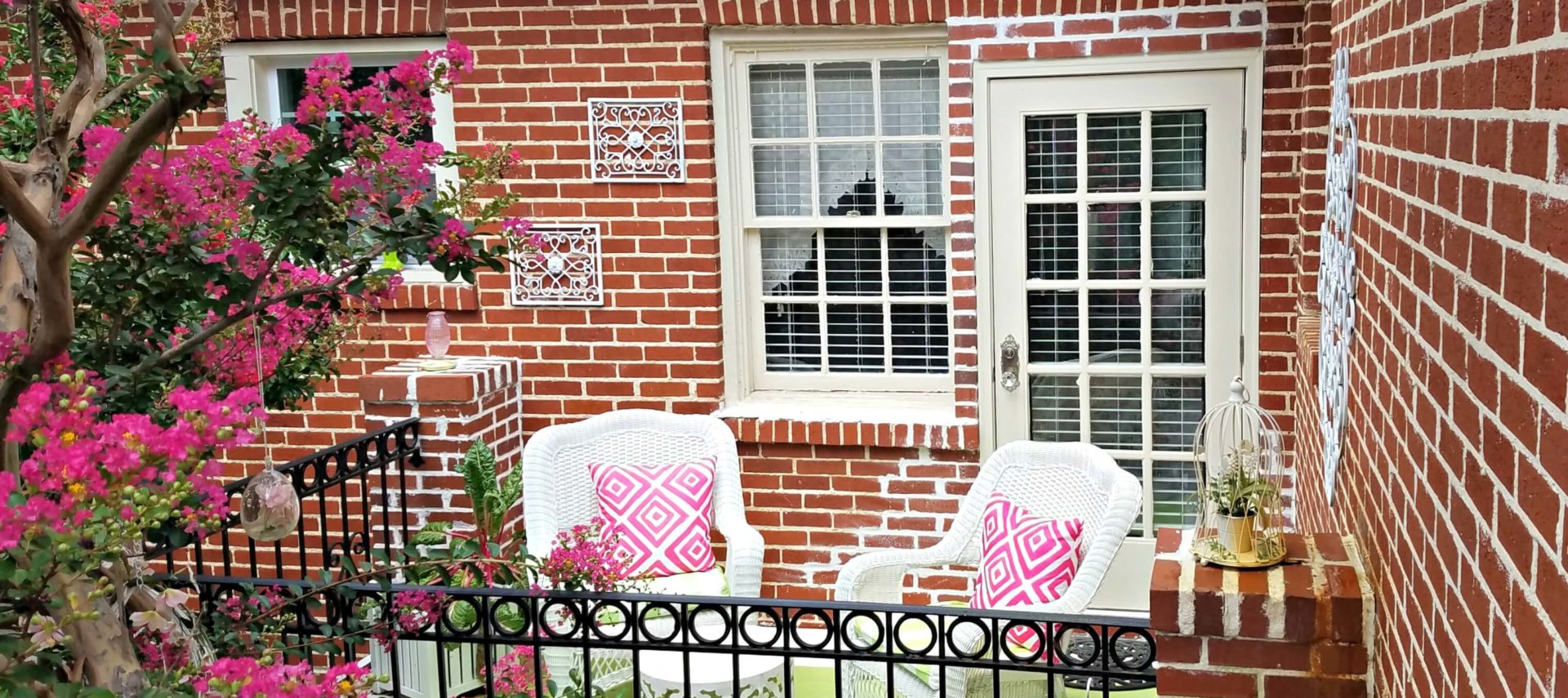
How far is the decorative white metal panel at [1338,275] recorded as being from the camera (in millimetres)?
2865

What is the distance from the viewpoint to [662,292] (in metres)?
5.26

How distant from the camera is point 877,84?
5051mm

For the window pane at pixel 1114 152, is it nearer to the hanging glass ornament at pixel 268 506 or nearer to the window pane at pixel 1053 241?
the window pane at pixel 1053 241

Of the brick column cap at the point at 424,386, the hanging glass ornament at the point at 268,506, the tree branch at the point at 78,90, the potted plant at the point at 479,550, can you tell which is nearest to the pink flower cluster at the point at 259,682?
the hanging glass ornament at the point at 268,506

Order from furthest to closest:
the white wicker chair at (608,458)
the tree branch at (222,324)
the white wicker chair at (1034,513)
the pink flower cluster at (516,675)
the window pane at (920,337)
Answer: the window pane at (920,337)
the white wicker chair at (608,458)
the pink flower cluster at (516,675)
the white wicker chair at (1034,513)
the tree branch at (222,324)

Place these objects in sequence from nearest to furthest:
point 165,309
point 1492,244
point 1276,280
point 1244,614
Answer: point 1492,244
point 1244,614
point 165,309
point 1276,280

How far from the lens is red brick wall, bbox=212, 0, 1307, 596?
5.04m

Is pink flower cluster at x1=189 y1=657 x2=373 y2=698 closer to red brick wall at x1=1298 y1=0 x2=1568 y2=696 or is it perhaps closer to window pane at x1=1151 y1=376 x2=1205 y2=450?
red brick wall at x1=1298 y1=0 x2=1568 y2=696

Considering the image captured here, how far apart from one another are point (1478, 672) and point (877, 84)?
12.3 feet

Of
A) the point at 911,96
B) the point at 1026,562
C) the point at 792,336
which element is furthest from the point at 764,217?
the point at 1026,562

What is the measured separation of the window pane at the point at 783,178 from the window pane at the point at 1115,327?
110 centimetres

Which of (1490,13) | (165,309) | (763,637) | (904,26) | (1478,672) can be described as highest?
(904,26)

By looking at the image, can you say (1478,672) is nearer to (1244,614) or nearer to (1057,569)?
(1244,614)

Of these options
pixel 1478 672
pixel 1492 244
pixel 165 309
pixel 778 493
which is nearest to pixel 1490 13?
pixel 1492 244
